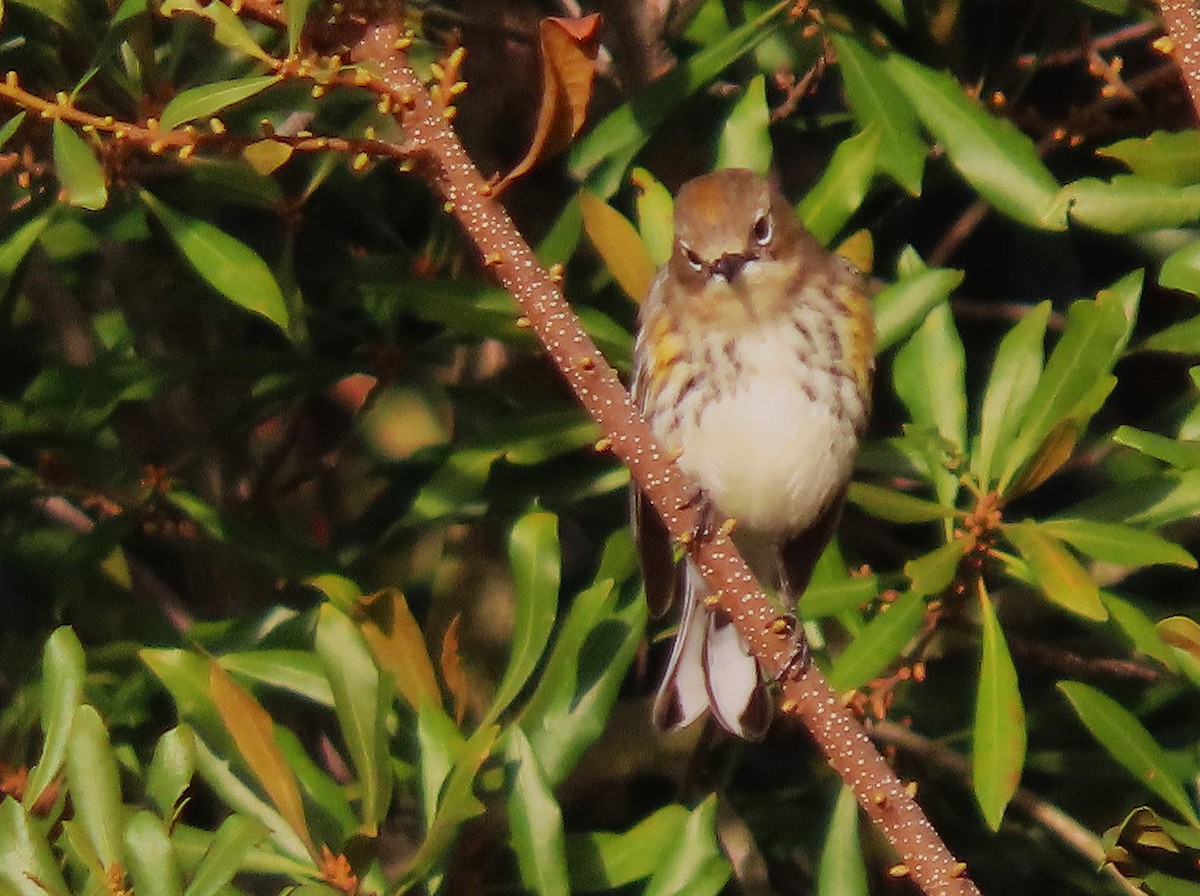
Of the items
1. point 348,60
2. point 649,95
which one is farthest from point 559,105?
point 649,95

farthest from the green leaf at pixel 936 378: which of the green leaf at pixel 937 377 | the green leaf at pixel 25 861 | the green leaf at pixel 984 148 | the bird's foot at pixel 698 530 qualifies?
the green leaf at pixel 25 861

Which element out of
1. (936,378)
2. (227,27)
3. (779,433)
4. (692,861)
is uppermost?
(227,27)

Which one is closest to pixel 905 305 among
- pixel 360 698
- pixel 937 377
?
pixel 937 377

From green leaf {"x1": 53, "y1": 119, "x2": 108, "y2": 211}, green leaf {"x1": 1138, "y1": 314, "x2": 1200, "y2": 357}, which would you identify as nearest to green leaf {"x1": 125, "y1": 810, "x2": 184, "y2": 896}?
green leaf {"x1": 53, "y1": 119, "x2": 108, "y2": 211}

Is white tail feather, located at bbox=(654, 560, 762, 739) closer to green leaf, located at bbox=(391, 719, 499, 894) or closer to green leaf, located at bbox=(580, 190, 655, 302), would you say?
green leaf, located at bbox=(580, 190, 655, 302)

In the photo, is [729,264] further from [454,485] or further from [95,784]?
[95,784]

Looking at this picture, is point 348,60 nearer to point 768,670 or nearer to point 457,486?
point 768,670
